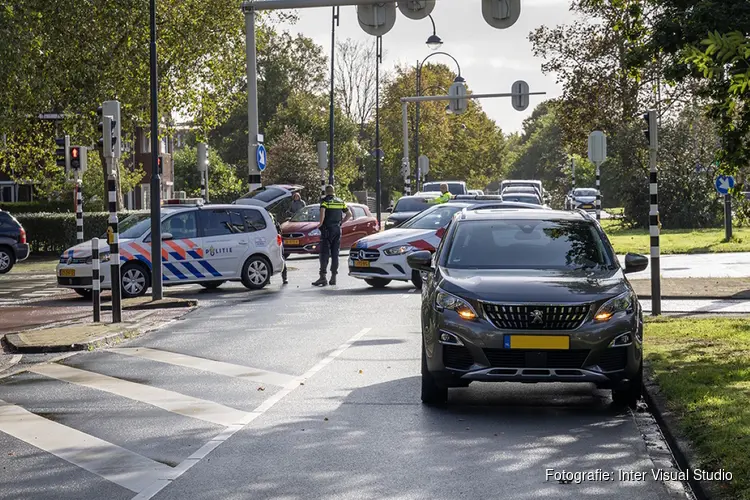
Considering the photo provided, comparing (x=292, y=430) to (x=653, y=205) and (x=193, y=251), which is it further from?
(x=193, y=251)

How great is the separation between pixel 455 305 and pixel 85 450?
A: 120 inches

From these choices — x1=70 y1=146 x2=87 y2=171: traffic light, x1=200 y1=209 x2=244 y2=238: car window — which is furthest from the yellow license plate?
x1=200 y1=209 x2=244 y2=238: car window

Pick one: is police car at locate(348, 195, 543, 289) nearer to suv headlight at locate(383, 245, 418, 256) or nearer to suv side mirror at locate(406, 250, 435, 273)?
suv headlight at locate(383, 245, 418, 256)

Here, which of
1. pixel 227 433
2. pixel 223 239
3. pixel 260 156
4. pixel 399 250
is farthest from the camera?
pixel 260 156

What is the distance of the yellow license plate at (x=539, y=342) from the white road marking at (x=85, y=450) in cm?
298

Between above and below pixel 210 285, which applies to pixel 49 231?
above

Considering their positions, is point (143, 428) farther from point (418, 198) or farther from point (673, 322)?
point (418, 198)

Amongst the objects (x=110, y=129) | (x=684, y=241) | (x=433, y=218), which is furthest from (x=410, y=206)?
(x=110, y=129)

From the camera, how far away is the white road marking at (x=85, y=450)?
7.53 meters

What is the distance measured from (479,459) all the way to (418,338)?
24.0 feet

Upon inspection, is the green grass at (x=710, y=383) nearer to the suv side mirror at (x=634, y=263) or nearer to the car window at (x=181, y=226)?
the suv side mirror at (x=634, y=263)

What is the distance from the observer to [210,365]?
13141mm

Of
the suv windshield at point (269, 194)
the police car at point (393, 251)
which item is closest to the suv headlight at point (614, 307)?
the police car at point (393, 251)

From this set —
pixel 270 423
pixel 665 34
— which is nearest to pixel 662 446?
pixel 270 423
